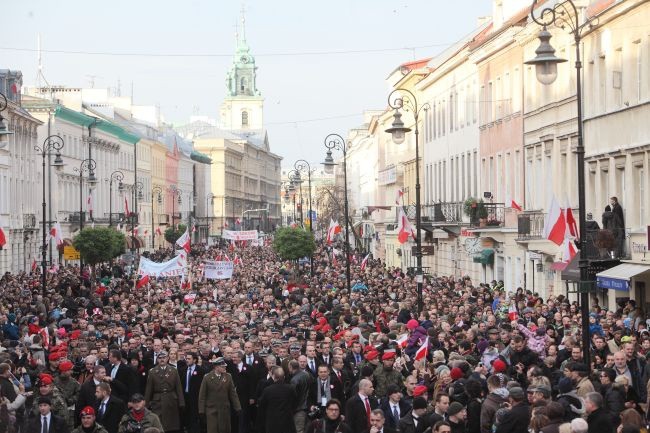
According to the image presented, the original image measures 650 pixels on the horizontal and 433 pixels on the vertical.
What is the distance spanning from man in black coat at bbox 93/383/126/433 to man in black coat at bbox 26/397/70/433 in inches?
38.8

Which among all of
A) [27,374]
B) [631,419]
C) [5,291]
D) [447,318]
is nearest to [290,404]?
[27,374]

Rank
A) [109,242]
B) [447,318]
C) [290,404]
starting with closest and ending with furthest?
[290,404], [447,318], [109,242]

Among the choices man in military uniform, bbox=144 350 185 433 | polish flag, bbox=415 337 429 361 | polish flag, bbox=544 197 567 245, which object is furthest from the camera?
polish flag, bbox=544 197 567 245

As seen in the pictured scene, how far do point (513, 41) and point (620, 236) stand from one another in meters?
15.9

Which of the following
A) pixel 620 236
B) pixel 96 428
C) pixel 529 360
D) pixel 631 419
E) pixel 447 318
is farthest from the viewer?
pixel 620 236

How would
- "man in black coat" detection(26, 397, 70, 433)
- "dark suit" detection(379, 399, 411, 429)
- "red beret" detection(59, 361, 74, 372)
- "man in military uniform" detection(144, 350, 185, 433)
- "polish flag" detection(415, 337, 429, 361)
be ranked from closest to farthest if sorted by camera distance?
1. "dark suit" detection(379, 399, 411, 429)
2. "man in black coat" detection(26, 397, 70, 433)
3. "red beret" detection(59, 361, 74, 372)
4. "man in military uniform" detection(144, 350, 185, 433)
5. "polish flag" detection(415, 337, 429, 361)

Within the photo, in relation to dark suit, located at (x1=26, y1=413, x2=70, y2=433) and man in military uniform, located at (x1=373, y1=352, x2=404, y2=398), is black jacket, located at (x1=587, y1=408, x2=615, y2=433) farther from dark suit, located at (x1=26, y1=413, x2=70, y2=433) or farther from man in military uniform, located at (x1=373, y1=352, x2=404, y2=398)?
dark suit, located at (x1=26, y1=413, x2=70, y2=433)

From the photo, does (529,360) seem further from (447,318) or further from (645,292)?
(645,292)

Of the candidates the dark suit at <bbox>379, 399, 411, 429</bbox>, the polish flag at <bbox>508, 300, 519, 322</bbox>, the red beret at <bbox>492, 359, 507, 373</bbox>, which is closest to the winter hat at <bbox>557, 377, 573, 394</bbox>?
the red beret at <bbox>492, 359, 507, 373</bbox>

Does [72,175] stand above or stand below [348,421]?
above

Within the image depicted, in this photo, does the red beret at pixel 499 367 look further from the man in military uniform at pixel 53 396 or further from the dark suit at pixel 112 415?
the man in military uniform at pixel 53 396

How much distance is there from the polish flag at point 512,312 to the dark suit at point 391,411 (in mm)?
11941

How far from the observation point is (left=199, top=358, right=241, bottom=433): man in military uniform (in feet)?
60.4

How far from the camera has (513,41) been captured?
4603cm
